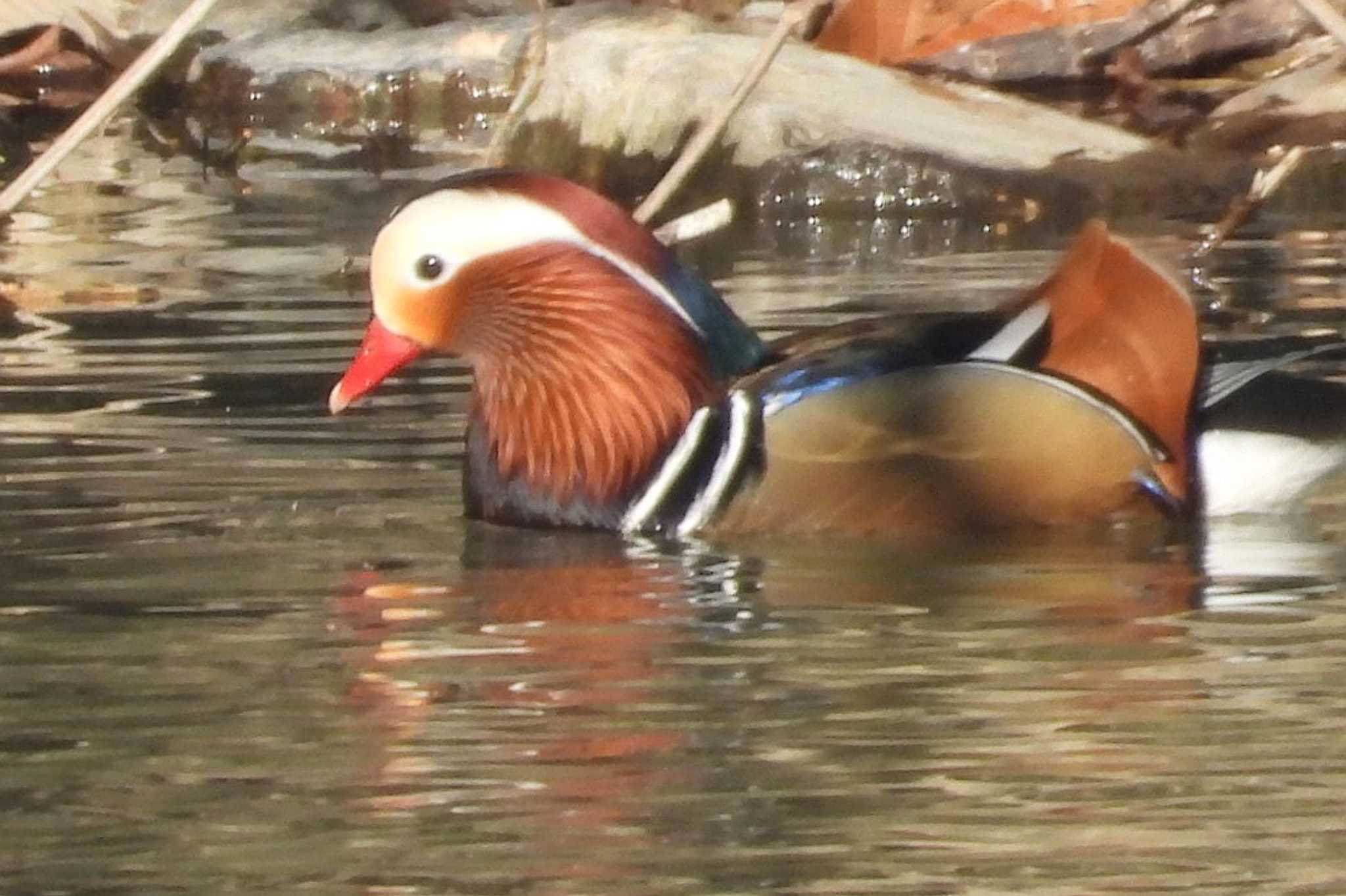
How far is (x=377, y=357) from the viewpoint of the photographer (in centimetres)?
559

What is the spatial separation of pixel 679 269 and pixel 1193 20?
744 cm

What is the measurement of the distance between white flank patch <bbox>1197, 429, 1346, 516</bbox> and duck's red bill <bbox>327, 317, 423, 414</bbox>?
124cm

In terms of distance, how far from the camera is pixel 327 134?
1277 cm

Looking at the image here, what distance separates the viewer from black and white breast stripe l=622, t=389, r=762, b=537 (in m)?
5.31

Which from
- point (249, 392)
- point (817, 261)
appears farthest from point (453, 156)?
point (249, 392)

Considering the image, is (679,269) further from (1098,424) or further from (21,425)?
(21,425)

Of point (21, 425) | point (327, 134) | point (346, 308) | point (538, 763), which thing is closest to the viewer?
point (538, 763)

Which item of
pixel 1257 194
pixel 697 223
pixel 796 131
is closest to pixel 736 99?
pixel 697 223

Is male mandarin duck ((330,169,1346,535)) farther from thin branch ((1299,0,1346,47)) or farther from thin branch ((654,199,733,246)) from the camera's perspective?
thin branch ((654,199,733,246))

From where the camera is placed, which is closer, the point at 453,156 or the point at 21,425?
the point at 21,425

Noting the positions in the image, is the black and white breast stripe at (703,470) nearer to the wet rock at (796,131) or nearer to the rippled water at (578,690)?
the rippled water at (578,690)

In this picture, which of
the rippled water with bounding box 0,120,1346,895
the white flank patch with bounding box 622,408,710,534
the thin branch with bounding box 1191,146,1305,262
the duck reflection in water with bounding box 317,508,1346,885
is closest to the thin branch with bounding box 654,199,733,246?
the rippled water with bounding box 0,120,1346,895

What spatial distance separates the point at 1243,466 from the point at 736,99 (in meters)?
1.07

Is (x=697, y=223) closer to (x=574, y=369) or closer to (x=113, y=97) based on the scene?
(x=574, y=369)
